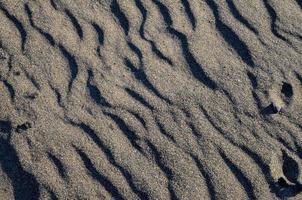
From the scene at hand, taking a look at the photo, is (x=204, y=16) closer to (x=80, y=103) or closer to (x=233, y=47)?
(x=233, y=47)

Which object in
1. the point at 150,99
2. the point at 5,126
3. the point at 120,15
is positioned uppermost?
the point at 120,15

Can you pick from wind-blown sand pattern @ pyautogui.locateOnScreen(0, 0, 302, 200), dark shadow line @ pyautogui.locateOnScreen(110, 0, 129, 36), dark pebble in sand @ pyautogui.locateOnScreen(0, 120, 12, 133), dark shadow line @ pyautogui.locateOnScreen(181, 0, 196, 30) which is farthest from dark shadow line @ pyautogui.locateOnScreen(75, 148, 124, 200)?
dark shadow line @ pyautogui.locateOnScreen(181, 0, 196, 30)

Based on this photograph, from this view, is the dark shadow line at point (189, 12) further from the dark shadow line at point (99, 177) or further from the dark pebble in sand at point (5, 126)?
the dark pebble in sand at point (5, 126)

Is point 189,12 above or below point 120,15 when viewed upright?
below

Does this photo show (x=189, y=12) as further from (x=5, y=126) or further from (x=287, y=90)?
(x=5, y=126)

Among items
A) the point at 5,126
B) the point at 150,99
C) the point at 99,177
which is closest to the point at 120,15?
the point at 150,99

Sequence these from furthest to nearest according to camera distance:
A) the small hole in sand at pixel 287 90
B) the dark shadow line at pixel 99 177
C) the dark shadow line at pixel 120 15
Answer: the dark shadow line at pixel 120 15 < the small hole in sand at pixel 287 90 < the dark shadow line at pixel 99 177

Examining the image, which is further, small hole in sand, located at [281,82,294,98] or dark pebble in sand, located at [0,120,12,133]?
small hole in sand, located at [281,82,294,98]

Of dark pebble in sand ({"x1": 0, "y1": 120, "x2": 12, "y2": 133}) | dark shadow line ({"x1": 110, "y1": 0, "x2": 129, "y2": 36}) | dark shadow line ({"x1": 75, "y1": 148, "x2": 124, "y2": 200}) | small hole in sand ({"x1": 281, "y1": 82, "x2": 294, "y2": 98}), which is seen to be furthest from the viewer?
dark shadow line ({"x1": 110, "y1": 0, "x2": 129, "y2": 36})

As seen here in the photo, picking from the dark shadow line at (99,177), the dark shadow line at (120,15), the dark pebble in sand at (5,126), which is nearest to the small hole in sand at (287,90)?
the dark shadow line at (120,15)

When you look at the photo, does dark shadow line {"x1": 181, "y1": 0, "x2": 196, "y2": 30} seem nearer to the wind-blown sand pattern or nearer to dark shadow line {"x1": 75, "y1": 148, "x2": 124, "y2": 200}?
the wind-blown sand pattern
